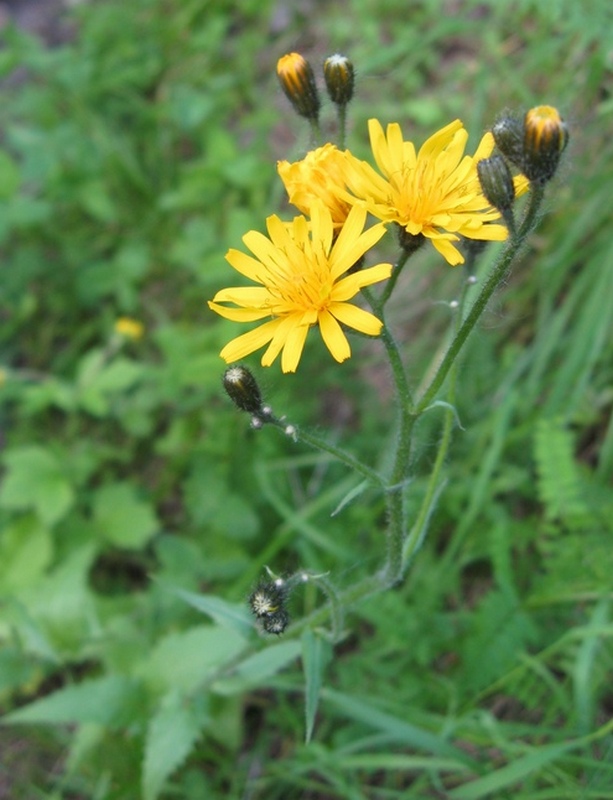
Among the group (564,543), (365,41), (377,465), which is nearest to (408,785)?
(564,543)

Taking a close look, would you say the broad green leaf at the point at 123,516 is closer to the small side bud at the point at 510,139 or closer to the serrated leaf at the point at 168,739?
the serrated leaf at the point at 168,739

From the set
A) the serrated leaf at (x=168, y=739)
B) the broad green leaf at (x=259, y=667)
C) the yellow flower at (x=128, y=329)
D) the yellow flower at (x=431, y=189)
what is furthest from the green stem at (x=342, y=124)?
the yellow flower at (x=128, y=329)

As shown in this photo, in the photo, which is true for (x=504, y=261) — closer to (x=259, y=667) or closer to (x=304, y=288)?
(x=304, y=288)

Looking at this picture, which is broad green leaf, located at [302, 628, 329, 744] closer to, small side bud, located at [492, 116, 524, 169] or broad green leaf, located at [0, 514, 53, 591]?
small side bud, located at [492, 116, 524, 169]

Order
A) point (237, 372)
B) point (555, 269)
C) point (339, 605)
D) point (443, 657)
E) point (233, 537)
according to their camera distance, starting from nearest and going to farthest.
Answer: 1. point (237, 372)
2. point (339, 605)
3. point (443, 657)
4. point (233, 537)
5. point (555, 269)

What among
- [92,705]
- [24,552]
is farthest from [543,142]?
[24,552]

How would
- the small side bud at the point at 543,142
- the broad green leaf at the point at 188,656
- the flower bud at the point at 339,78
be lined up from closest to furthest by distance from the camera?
1. the small side bud at the point at 543,142
2. the flower bud at the point at 339,78
3. the broad green leaf at the point at 188,656

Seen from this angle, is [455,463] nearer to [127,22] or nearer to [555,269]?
[555,269]
